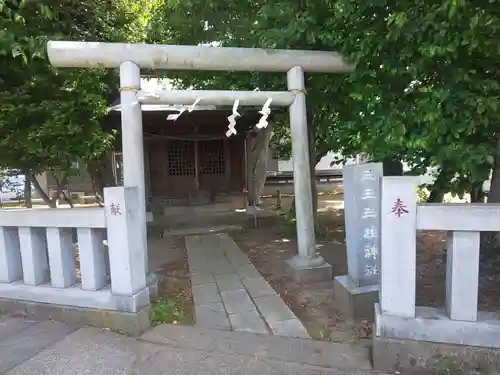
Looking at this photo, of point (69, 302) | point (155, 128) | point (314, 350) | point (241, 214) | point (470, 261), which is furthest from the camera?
point (155, 128)

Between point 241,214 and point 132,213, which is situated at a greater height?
point 132,213

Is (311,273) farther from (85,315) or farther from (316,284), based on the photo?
(85,315)

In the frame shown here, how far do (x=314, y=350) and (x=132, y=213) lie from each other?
1.95 m

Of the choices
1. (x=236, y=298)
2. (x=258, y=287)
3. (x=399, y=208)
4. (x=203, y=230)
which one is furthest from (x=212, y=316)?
(x=203, y=230)

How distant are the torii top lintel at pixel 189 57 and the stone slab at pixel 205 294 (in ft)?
9.11

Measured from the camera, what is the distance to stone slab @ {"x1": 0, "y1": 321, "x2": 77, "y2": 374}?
9.98 feet

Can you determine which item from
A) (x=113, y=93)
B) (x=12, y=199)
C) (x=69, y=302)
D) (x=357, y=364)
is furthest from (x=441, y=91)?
(x=12, y=199)

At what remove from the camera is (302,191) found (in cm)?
→ 511

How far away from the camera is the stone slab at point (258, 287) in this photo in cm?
448

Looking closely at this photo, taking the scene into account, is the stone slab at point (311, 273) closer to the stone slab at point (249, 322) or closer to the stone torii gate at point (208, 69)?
the stone torii gate at point (208, 69)

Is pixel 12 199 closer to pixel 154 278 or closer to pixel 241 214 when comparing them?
pixel 241 214

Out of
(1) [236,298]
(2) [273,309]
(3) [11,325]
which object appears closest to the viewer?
(3) [11,325]

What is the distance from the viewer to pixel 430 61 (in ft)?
12.0

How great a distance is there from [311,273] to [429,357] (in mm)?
2274
